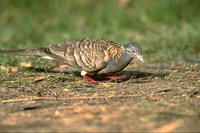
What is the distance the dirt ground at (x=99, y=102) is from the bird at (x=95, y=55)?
0.16m

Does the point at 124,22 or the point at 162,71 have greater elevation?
the point at 124,22

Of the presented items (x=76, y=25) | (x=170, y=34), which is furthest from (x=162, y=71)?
(x=76, y=25)

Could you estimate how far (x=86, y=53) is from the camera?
710 centimetres

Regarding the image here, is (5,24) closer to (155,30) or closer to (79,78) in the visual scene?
(155,30)

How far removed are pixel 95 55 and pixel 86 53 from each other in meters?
0.14

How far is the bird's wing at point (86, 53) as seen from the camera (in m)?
7.00

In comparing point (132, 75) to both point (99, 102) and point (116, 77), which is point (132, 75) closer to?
point (116, 77)

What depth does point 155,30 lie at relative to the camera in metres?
11.4

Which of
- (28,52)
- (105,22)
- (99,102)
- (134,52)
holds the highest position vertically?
(105,22)

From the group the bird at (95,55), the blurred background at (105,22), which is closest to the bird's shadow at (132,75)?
the bird at (95,55)

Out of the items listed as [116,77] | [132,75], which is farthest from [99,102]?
[132,75]

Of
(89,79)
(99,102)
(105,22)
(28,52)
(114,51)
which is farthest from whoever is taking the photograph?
(105,22)

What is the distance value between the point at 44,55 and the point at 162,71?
1531 mm

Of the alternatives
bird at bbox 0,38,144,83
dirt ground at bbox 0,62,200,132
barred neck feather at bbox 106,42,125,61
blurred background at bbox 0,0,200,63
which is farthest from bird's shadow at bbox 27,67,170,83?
blurred background at bbox 0,0,200,63
